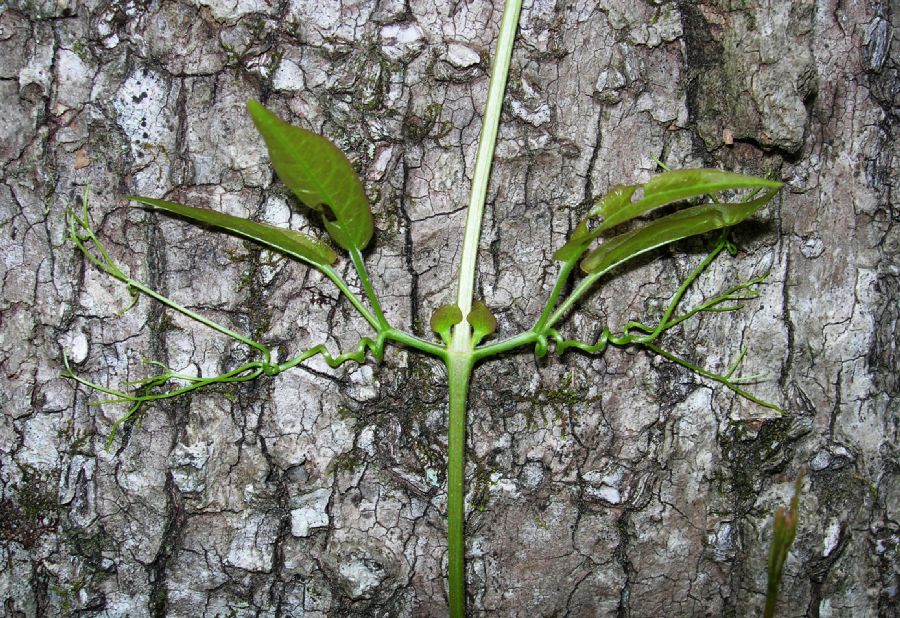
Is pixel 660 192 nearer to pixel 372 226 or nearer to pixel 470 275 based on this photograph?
pixel 470 275

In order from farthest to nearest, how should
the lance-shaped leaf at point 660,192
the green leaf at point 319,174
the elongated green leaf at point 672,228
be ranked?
1. the elongated green leaf at point 672,228
2. the lance-shaped leaf at point 660,192
3. the green leaf at point 319,174

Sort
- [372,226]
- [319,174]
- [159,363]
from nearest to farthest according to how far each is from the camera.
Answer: [319,174]
[372,226]
[159,363]

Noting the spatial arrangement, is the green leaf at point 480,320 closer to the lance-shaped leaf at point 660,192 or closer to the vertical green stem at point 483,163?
the vertical green stem at point 483,163

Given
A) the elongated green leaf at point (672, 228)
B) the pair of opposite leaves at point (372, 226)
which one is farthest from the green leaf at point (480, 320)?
the elongated green leaf at point (672, 228)

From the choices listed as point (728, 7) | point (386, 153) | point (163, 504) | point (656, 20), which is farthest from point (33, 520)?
point (728, 7)

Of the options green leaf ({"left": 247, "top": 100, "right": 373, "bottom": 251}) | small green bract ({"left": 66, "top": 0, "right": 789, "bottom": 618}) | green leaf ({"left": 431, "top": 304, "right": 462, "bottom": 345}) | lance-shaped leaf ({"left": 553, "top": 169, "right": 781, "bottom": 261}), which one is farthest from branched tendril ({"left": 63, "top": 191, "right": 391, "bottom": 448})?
lance-shaped leaf ({"left": 553, "top": 169, "right": 781, "bottom": 261})

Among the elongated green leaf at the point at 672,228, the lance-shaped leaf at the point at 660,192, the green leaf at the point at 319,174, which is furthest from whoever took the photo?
the elongated green leaf at the point at 672,228

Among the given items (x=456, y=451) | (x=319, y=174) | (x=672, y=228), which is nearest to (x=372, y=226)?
(x=319, y=174)
